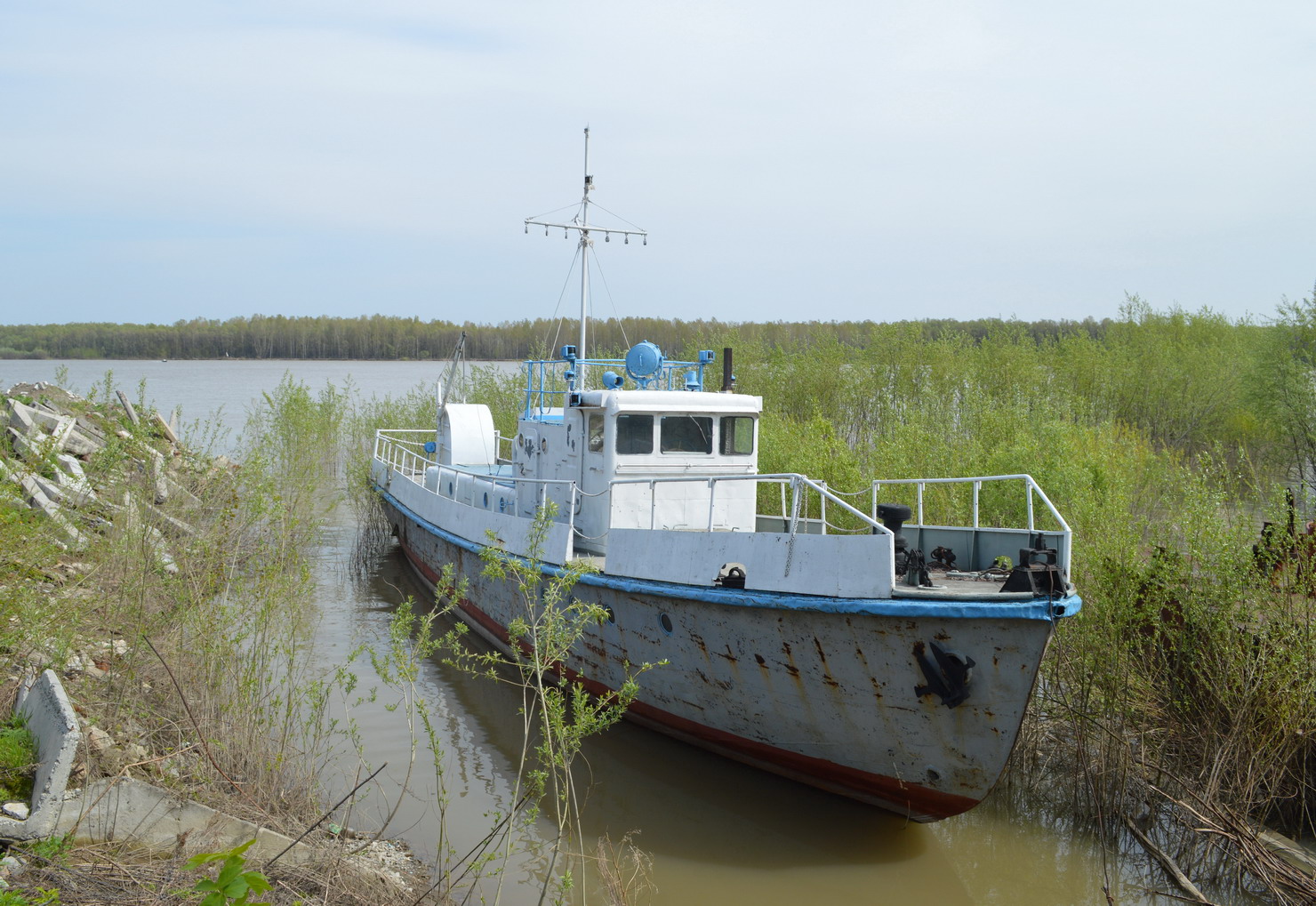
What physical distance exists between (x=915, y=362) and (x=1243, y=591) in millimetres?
19706

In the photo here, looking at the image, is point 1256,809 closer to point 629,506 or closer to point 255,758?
point 629,506

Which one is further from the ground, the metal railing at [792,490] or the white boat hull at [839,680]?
the metal railing at [792,490]

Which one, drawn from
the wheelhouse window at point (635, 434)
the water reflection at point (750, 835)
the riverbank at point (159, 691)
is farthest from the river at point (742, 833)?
the wheelhouse window at point (635, 434)

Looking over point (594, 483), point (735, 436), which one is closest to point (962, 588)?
point (735, 436)

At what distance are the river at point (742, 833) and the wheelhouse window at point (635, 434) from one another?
2936mm

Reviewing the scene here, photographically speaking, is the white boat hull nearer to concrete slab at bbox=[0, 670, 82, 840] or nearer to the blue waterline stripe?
the blue waterline stripe

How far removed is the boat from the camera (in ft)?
20.3

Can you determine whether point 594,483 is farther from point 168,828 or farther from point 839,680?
point 168,828

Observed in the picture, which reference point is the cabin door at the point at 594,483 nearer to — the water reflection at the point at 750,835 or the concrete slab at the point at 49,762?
the water reflection at the point at 750,835

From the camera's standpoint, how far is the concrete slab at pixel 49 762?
4.63 m

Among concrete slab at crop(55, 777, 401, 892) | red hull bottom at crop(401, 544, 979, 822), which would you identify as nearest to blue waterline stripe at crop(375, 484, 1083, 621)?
red hull bottom at crop(401, 544, 979, 822)

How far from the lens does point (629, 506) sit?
375 inches

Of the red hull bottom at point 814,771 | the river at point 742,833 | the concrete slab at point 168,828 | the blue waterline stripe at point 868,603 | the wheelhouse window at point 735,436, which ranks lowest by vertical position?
the river at point 742,833

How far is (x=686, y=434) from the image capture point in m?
9.82
